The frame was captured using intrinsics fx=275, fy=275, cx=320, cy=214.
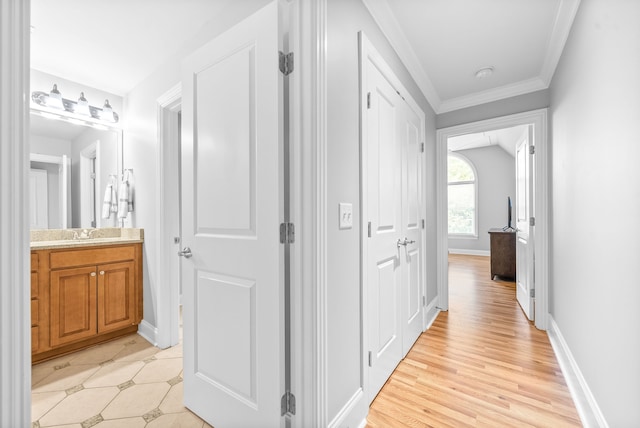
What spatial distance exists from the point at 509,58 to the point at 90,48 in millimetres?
3349

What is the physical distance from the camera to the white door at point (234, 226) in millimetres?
1154

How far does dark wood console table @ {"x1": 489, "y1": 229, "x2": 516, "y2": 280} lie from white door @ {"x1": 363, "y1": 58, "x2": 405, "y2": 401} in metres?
3.26

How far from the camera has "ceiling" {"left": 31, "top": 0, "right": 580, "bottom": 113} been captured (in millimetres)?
1717

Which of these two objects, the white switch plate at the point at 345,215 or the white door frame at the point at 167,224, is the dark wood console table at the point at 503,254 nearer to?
the white switch plate at the point at 345,215

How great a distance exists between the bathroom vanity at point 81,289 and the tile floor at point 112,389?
16 centimetres

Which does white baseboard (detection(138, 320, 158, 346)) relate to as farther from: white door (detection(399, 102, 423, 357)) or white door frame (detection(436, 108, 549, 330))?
white door frame (detection(436, 108, 549, 330))

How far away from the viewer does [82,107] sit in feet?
8.39

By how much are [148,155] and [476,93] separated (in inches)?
128

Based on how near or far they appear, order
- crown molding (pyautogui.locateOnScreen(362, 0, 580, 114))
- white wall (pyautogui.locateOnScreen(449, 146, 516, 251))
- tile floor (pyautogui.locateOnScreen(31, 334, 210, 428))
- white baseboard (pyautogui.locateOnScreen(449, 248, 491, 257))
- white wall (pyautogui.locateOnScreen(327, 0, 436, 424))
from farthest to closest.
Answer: white baseboard (pyautogui.locateOnScreen(449, 248, 491, 257)) → white wall (pyautogui.locateOnScreen(449, 146, 516, 251)) → crown molding (pyautogui.locateOnScreen(362, 0, 580, 114)) → tile floor (pyautogui.locateOnScreen(31, 334, 210, 428)) → white wall (pyautogui.locateOnScreen(327, 0, 436, 424))

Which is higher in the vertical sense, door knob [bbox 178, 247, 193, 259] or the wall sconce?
the wall sconce

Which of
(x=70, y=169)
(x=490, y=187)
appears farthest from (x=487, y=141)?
(x=70, y=169)
